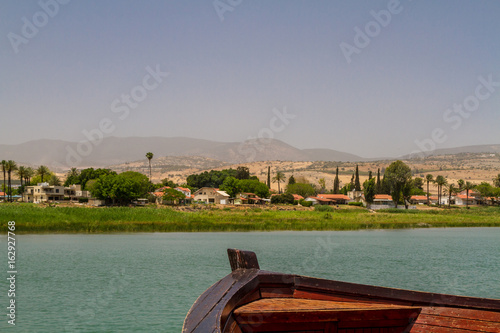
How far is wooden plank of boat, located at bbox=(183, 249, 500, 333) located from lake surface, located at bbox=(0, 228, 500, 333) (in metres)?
8.04

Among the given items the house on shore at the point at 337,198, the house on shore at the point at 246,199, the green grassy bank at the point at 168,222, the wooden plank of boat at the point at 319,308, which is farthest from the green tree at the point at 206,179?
the wooden plank of boat at the point at 319,308

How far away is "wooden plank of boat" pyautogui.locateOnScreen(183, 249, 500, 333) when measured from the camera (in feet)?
23.0

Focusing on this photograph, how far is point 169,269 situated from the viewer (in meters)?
27.7

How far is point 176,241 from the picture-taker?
4403 cm

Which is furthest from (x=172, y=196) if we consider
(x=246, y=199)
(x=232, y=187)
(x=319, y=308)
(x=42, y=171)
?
(x=319, y=308)

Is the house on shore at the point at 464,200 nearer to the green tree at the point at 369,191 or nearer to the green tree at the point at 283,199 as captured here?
the green tree at the point at 369,191

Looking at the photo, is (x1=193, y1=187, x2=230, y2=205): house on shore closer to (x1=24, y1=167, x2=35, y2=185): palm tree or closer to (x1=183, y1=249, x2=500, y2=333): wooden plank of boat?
(x1=24, y1=167, x2=35, y2=185): palm tree

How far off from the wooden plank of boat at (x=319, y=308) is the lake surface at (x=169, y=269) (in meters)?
8.04

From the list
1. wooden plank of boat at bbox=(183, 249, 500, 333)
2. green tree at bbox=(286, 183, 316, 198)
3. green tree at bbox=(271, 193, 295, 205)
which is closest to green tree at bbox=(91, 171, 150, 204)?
green tree at bbox=(271, 193, 295, 205)

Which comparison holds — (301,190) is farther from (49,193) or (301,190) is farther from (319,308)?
(319,308)

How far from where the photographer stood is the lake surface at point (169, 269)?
17.3 metres

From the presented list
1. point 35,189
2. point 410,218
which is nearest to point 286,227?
point 410,218

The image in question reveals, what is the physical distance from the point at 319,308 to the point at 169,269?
21.4m

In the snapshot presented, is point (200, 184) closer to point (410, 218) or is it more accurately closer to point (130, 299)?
point (410, 218)
